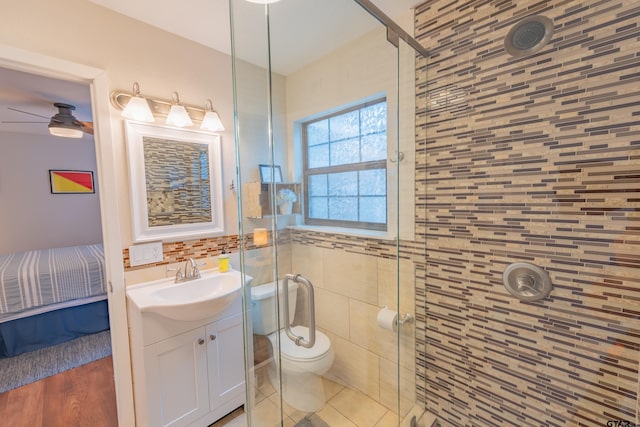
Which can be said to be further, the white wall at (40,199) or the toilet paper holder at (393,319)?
the white wall at (40,199)

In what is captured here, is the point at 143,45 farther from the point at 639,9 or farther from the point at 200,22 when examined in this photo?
the point at 639,9

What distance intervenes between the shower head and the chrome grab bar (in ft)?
4.90

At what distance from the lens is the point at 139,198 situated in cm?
152

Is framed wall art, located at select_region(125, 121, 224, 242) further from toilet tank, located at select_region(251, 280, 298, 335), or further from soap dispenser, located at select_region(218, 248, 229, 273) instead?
toilet tank, located at select_region(251, 280, 298, 335)

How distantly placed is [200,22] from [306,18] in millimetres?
662


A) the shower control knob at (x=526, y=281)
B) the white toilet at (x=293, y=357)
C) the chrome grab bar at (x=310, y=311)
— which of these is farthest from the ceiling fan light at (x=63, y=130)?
the shower control knob at (x=526, y=281)

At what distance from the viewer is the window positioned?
1541 mm

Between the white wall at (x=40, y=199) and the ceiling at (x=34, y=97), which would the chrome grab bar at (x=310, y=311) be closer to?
the ceiling at (x=34, y=97)

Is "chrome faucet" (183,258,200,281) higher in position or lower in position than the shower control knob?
lower

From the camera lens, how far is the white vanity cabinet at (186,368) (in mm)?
1327

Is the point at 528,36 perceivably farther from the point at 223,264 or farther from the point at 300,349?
the point at 223,264

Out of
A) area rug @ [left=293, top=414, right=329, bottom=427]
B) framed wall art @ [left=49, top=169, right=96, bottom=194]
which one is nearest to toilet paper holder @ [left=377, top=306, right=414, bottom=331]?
area rug @ [left=293, top=414, right=329, bottom=427]

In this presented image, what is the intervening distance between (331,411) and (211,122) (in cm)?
205

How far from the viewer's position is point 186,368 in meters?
1.45
